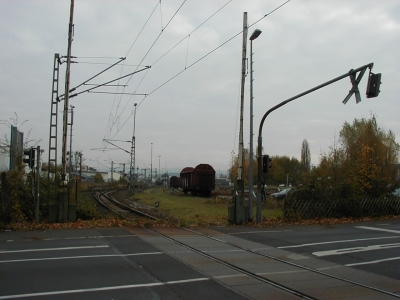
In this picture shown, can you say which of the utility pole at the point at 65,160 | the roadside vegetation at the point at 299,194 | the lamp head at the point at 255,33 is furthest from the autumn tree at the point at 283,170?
the utility pole at the point at 65,160

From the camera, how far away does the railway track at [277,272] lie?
24.4ft

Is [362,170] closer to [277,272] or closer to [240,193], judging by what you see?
[240,193]

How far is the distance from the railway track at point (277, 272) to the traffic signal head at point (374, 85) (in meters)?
6.27

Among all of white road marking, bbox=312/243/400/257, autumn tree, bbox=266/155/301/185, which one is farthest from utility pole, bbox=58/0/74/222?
autumn tree, bbox=266/155/301/185

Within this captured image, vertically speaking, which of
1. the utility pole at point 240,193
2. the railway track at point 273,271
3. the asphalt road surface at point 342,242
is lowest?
the asphalt road surface at point 342,242

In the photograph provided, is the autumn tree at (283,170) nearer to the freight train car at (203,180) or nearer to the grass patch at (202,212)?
the freight train car at (203,180)

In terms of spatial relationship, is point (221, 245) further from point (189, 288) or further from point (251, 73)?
point (251, 73)

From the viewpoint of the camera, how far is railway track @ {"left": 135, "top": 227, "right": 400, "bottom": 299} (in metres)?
7.44

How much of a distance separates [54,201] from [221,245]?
30.4 feet

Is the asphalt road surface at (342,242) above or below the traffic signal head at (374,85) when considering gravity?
below

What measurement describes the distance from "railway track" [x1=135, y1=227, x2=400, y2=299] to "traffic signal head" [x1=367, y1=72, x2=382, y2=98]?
20.6 ft

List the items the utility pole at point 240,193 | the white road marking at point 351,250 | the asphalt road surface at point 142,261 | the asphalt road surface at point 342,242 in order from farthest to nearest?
the utility pole at point 240,193
the white road marking at point 351,250
the asphalt road surface at point 342,242
the asphalt road surface at point 142,261

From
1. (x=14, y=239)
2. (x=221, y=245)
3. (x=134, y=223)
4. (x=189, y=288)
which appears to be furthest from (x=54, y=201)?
(x=189, y=288)

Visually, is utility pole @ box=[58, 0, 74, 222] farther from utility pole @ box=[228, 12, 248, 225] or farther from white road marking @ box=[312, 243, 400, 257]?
white road marking @ box=[312, 243, 400, 257]
